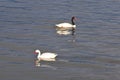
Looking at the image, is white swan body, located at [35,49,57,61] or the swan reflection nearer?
white swan body, located at [35,49,57,61]

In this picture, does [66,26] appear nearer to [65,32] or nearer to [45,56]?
[65,32]

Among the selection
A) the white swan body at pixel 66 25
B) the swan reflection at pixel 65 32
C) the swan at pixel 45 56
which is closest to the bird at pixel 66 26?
the white swan body at pixel 66 25

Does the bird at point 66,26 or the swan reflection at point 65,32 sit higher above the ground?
the bird at point 66,26

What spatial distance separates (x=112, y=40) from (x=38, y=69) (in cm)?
778

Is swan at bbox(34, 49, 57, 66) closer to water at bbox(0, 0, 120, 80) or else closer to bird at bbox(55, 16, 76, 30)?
water at bbox(0, 0, 120, 80)

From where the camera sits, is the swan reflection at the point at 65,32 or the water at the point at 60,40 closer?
the water at the point at 60,40

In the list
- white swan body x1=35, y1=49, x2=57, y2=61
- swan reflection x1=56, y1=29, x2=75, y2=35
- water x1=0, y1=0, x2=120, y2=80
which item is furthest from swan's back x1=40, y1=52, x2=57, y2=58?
swan reflection x1=56, y1=29, x2=75, y2=35

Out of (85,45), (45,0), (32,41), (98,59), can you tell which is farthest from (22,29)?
(45,0)

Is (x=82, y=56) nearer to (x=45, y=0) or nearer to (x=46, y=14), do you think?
(x=46, y=14)

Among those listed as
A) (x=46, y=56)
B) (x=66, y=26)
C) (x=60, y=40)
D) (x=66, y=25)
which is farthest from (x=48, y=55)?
(x=66, y=26)

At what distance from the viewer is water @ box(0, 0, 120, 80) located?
2705cm

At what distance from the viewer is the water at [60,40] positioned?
27.0m

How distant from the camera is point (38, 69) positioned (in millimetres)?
27359

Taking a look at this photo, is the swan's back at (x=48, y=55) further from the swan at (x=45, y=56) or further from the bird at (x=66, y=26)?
the bird at (x=66, y=26)
